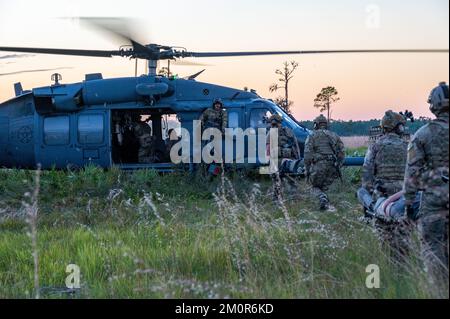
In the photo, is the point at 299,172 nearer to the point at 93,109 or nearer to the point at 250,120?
the point at 250,120

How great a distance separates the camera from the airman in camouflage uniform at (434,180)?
414cm

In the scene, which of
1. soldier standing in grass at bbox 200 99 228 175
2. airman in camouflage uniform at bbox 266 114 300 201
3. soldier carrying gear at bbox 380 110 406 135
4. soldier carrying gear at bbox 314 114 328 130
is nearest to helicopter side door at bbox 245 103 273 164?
soldier standing in grass at bbox 200 99 228 175

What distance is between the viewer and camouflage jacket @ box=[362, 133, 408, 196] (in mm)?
6133

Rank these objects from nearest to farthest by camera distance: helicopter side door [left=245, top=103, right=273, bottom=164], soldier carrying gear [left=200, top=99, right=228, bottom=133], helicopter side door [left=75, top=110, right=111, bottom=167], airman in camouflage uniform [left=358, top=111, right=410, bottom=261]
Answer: airman in camouflage uniform [left=358, top=111, right=410, bottom=261] < soldier carrying gear [left=200, top=99, right=228, bottom=133] < helicopter side door [left=245, top=103, right=273, bottom=164] < helicopter side door [left=75, top=110, right=111, bottom=167]

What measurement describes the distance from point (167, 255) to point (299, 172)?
562 cm

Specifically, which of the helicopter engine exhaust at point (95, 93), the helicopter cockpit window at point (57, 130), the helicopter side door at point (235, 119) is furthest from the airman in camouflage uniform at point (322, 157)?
the helicopter cockpit window at point (57, 130)

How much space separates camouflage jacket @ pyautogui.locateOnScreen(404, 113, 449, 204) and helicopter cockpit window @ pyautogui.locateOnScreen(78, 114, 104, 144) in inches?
371

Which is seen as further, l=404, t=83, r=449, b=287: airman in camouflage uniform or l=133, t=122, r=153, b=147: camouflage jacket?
l=133, t=122, r=153, b=147: camouflage jacket

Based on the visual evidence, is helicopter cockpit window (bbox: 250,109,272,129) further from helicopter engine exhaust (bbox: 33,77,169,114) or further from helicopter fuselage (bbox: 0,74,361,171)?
helicopter engine exhaust (bbox: 33,77,169,114)

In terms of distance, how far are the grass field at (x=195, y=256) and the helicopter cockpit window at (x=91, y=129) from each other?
141 inches

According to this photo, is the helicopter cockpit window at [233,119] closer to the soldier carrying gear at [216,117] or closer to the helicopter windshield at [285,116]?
the soldier carrying gear at [216,117]

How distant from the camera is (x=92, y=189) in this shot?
10.6m

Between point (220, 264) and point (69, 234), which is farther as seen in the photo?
point (69, 234)
